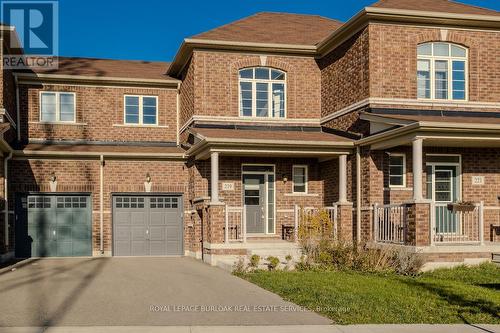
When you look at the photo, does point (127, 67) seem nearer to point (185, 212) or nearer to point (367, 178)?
point (185, 212)

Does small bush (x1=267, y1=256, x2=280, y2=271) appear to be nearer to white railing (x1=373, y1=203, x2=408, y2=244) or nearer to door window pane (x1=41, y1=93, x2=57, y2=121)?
white railing (x1=373, y1=203, x2=408, y2=244)

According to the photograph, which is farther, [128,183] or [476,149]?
[128,183]

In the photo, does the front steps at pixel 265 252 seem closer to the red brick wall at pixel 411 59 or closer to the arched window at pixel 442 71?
the red brick wall at pixel 411 59

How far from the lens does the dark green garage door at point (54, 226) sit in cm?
1961

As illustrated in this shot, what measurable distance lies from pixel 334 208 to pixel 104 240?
24.8ft

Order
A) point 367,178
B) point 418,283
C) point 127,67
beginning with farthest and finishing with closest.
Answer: point 127,67, point 367,178, point 418,283

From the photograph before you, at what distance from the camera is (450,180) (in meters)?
17.8

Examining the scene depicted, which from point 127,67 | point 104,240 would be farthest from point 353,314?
point 127,67

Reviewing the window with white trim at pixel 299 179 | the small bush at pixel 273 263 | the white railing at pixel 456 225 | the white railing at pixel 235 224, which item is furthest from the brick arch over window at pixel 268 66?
the small bush at pixel 273 263

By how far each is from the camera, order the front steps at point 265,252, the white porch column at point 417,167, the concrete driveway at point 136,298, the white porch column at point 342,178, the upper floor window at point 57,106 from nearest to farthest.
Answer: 1. the concrete driveway at point 136,298
2. the white porch column at point 417,167
3. the front steps at point 265,252
4. the white porch column at point 342,178
5. the upper floor window at point 57,106

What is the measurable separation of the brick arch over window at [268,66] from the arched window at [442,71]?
166 inches

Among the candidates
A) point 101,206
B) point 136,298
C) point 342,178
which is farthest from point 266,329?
point 101,206

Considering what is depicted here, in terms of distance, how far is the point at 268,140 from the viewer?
17.1 metres

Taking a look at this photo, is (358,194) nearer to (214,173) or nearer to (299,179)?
(299,179)
